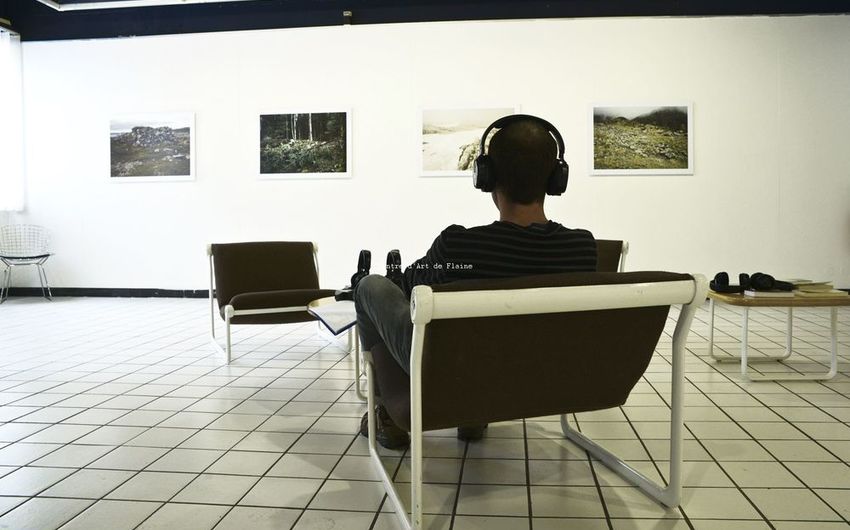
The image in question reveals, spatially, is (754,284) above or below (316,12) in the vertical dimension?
below

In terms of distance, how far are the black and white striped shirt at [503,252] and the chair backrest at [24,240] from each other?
8067 millimetres

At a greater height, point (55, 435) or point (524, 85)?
point (524, 85)

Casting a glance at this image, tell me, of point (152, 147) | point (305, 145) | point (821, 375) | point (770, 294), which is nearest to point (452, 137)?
point (305, 145)

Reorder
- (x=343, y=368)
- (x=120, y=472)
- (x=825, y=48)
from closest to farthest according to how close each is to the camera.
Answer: (x=120, y=472), (x=343, y=368), (x=825, y=48)

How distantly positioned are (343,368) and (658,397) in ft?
6.50

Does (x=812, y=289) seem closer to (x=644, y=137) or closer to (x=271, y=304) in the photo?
(x=271, y=304)

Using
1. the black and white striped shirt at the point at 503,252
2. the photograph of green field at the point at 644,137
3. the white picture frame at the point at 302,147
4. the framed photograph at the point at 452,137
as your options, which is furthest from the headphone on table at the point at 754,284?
the white picture frame at the point at 302,147

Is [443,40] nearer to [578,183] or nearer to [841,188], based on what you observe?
[578,183]

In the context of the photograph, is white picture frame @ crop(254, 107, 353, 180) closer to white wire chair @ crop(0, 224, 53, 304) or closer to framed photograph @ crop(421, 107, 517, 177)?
framed photograph @ crop(421, 107, 517, 177)

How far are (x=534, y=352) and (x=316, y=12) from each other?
7039 millimetres

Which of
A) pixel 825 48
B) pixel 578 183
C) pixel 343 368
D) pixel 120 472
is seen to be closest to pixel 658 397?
pixel 343 368

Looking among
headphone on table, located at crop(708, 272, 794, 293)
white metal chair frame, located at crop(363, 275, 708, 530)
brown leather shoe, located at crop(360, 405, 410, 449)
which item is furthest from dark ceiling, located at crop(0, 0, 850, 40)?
white metal chair frame, located at crop(363, 275, 708, 530)

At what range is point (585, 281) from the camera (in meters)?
1.65

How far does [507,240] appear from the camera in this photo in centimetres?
183
